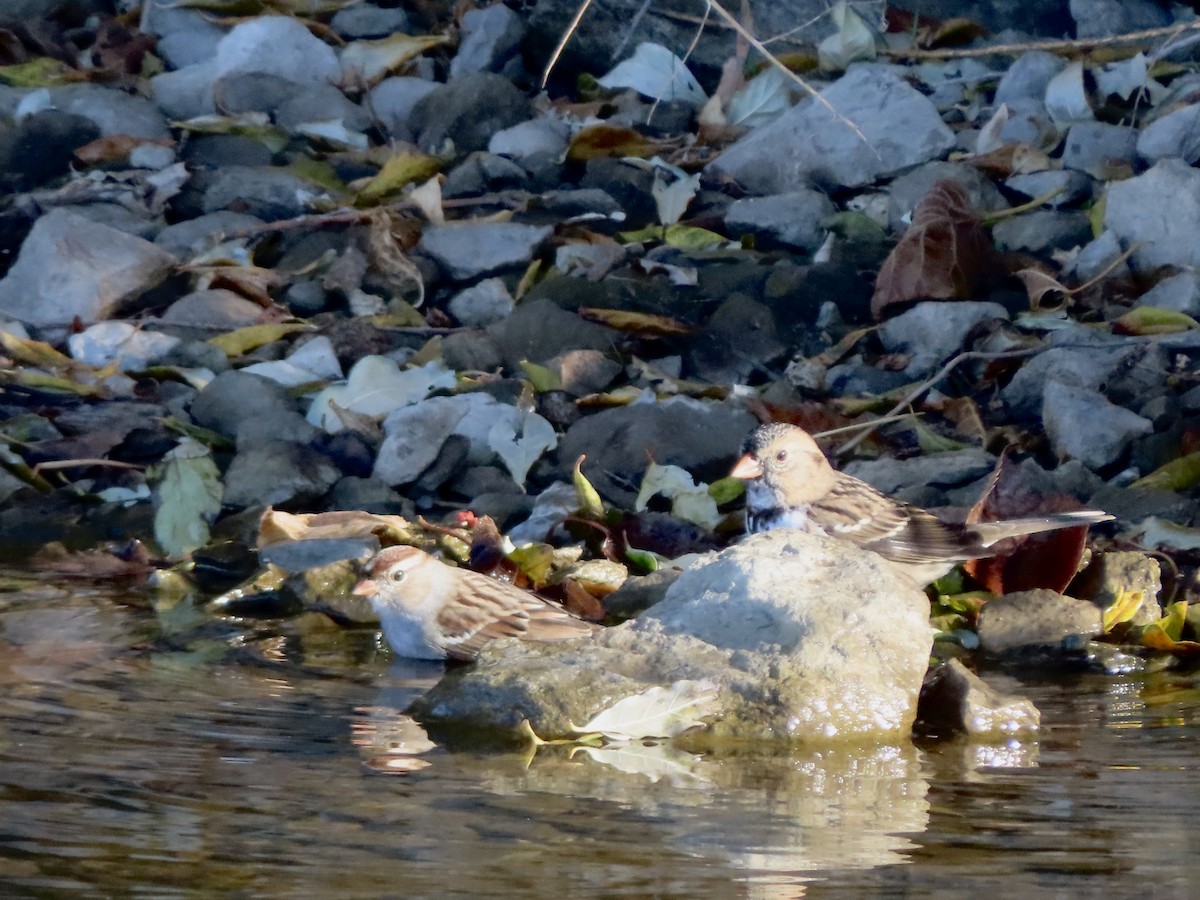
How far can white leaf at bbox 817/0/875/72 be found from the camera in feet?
33.1

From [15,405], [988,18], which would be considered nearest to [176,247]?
[15,405]

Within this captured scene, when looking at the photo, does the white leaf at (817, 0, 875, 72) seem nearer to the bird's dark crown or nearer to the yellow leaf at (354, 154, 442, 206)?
the yellow leaf at (354, 154, 442, 206)

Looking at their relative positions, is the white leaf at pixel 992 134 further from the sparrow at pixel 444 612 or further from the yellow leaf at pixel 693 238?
the sparrow at pixel 444 612

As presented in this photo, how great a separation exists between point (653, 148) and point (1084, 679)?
5149mm

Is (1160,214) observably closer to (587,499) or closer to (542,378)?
(542,378)

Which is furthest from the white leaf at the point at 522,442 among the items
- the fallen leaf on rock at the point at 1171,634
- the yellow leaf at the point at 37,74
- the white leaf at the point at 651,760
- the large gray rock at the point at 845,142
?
the yellow leaf at the point at 37,74

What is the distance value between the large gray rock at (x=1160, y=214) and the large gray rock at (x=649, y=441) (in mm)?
2058

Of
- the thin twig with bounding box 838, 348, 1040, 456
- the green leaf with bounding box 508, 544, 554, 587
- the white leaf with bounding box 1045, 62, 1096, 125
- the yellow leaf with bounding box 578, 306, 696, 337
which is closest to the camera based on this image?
the green leaf with bounding box 508, 544, 554, 587

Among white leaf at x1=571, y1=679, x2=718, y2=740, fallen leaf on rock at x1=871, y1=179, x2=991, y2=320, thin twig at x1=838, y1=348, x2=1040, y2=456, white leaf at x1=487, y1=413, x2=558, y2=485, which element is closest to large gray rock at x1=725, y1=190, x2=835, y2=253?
fallen leaf on rock at x1=871, y1=179, x2=991, y2=320

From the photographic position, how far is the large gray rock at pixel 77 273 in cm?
820

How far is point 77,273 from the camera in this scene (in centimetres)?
824

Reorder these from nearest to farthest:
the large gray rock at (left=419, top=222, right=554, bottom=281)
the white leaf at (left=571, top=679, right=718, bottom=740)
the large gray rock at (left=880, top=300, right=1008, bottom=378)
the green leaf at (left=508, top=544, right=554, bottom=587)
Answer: the white leaf at (left=571, top=679, right=718, bottom=740) < the green leaf at (left=508, top=544, right=554, bottom=587) < the large gray rock at (left=880, top=300, right=1008, bottom=378) < the large gray rock at (left=419, top=222, right=554, bottom=281)

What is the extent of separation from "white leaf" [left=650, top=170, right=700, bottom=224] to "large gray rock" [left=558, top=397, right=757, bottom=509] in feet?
6.09

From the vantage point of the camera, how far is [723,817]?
3561mm
